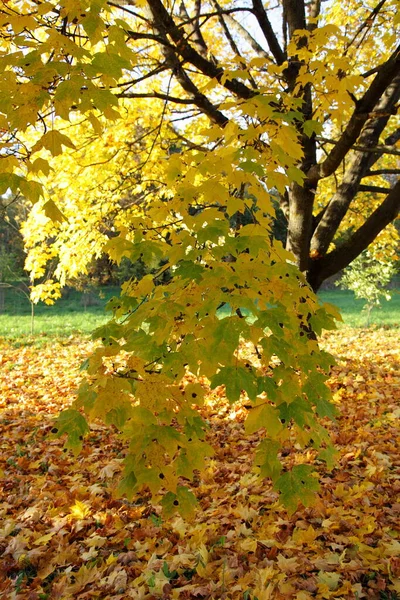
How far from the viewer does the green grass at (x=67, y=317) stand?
1407 centimetres

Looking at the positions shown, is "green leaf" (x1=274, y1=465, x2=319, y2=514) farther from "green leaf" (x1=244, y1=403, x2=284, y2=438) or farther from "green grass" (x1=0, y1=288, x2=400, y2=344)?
"green grass" (x1=0, y1=288, x2=400, y2=344)

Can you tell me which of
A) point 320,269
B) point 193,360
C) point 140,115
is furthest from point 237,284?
point 140,115

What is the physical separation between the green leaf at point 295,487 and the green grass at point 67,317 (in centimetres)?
1047

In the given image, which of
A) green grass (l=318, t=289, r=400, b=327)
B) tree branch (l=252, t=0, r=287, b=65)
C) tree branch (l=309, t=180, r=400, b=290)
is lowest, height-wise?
green grass (l=318, t=289, r=400, b=327)

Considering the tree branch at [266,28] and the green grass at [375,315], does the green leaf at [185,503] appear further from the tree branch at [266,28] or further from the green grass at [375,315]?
the green grass at [375,315]

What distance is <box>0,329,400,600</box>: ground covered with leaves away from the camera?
8.11 feet

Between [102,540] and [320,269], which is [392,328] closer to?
[320,269]

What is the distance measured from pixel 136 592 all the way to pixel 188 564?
0.37m

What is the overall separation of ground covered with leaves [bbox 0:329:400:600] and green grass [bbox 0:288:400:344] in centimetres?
830

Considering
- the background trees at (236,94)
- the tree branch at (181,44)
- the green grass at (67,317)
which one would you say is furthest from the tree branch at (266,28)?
the green grass at (67,317)

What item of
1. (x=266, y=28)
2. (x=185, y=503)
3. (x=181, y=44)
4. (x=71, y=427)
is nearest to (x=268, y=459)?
(x=185, y=503)

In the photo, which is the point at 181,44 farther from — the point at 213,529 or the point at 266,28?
the point at 213,529

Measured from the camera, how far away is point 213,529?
2998 mm

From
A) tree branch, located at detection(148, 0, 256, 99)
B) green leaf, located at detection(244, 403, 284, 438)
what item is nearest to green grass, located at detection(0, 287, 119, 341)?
tree branch, located at detection(148, 0, 256, 99)
